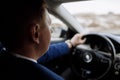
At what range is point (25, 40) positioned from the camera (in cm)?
135

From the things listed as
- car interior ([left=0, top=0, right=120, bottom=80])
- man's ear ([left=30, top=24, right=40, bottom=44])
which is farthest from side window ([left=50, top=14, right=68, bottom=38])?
man's ear ([left=30, top=24, right=40, bottom=44])

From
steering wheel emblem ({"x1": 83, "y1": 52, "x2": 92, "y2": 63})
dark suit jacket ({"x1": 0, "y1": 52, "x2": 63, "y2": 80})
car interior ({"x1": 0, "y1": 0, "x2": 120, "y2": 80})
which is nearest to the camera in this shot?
dark suit jacket ({"x1": 0, "y1": 52, "x2": 63, "y2": 80})

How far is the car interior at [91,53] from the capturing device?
3144 mm

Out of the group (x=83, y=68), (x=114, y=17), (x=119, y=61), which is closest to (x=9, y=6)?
(x=119, y=61)

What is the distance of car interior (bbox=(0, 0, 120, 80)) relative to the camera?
3.14 meters

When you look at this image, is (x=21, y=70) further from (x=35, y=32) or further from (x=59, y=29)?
(x=59, y=29)

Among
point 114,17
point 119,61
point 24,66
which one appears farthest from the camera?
point 114,17

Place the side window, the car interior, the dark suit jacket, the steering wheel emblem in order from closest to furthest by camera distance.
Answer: the dark suit jacket, the car interior, the steering wheel emblem, the side window

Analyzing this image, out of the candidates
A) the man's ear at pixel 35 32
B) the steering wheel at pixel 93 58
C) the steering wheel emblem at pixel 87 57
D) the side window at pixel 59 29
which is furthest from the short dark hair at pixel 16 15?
the side window at pixel 59 29

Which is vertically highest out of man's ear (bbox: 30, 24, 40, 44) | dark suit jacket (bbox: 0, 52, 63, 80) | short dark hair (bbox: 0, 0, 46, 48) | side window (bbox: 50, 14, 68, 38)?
short dark hair (bbox: 0, 0, 46, 48)

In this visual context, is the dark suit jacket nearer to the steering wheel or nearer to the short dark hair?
the short dark hair

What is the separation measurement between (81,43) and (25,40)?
1.92 metres

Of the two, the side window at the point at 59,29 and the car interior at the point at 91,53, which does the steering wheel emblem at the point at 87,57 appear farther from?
the side window at the point at 59,29

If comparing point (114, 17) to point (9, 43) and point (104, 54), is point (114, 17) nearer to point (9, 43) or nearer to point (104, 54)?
point (104, 54)
